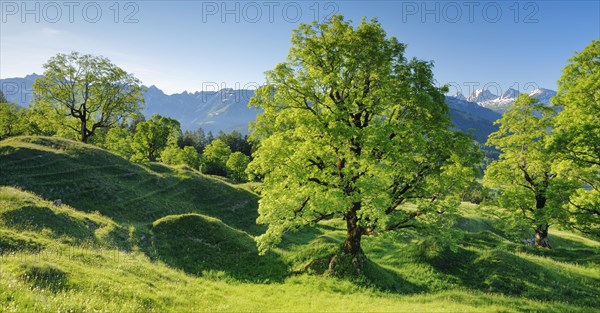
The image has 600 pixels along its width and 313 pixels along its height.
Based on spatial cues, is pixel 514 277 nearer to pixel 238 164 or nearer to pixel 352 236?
pixel 352 236

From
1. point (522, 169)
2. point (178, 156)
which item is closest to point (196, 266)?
point (522, 169)

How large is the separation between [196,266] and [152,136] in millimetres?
72435

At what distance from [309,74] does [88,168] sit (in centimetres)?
3743

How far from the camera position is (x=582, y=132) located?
779 inches

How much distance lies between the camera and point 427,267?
2544 cm

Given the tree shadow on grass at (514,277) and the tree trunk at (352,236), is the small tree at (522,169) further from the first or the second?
the tree trunk at (352,236)

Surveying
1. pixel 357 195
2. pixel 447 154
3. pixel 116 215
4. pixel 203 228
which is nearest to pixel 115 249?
pixel 203 228

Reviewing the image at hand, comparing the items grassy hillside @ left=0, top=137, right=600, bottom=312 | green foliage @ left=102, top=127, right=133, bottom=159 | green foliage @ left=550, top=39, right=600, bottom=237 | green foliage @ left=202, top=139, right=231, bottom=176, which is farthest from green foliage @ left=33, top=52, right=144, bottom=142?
green foliage @ left=550, top=39, right=600, bottom=237

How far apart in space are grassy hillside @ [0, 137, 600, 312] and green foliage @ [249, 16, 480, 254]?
4.31 meters

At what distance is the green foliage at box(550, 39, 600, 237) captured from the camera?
20219 mm

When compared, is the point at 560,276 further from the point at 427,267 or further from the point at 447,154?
the point at 447,154

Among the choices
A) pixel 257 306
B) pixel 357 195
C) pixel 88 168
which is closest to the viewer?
pixel 257 306

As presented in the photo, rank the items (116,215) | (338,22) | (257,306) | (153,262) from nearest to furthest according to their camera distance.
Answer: (257,306) < (338,22) < (153,262) < (116,215)

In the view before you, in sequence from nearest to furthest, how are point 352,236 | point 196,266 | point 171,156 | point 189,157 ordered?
point 352,236 → point 196,266 → point 171,156 → point 189,157
